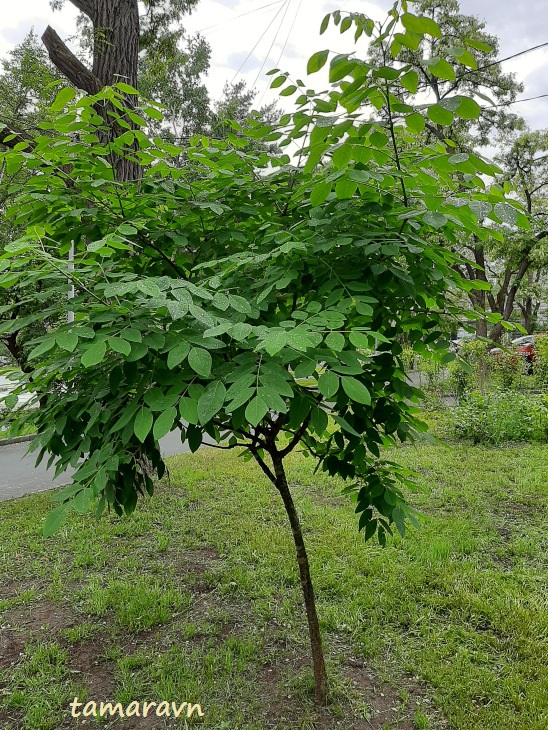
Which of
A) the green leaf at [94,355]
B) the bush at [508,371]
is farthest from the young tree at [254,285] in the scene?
the bush at [508,371]

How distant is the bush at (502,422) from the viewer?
5930 millimetres

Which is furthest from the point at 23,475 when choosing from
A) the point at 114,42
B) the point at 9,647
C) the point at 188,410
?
the point at 188,410

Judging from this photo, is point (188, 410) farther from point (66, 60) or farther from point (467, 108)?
point (66, 60)

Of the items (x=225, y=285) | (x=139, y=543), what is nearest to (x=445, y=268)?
(x=225, y=285)

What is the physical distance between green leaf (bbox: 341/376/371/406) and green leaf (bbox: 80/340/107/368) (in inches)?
21.0

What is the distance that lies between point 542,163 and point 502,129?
175 cm

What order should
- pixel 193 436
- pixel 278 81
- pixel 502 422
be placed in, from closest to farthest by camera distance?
pixel 193 436, pixel 278 81, pixel 502 422

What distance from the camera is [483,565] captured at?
2953mm

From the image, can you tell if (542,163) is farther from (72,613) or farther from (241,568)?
(72,613)

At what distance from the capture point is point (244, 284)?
145cm

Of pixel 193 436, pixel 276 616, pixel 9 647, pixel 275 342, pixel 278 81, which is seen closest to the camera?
pixel 275 342

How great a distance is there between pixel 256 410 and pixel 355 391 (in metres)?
0.23

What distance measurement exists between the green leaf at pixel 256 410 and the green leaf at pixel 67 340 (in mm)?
409

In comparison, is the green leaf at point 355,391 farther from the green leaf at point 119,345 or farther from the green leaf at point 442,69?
the green leaf at point 442,69
